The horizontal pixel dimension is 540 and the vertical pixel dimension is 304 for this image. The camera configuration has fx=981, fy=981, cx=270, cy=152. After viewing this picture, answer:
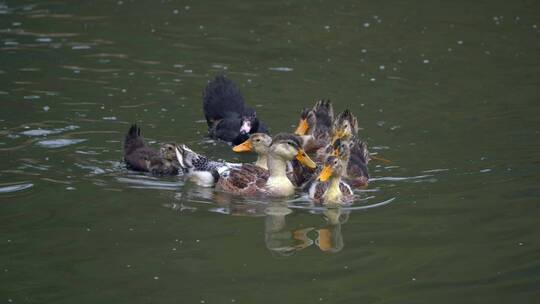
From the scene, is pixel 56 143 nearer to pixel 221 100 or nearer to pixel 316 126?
pixel 221 100

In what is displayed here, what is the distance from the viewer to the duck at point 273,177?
1024 cm

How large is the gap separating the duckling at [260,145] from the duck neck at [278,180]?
0.46m

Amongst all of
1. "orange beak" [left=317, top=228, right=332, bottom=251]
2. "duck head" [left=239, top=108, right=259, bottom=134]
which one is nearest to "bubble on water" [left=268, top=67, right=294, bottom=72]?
"duck head" [left=239, top=108, right=259, bottom=134]

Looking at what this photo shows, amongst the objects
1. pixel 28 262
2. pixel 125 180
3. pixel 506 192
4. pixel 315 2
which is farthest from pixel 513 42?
pixel 28 262

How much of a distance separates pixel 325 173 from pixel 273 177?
74 cm

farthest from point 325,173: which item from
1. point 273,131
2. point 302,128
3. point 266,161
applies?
point 273,131

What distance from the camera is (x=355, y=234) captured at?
28.5 ft

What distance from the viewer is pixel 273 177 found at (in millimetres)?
10328

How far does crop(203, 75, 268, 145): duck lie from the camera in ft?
39.4

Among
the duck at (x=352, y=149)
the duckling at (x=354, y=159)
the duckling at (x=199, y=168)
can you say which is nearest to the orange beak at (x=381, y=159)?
the duck at (x=352, y=149)

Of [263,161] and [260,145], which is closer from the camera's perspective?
[260,145]

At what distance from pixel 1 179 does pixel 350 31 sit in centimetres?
818

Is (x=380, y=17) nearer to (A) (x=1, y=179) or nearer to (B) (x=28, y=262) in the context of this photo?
(A) (x=1, y=179)

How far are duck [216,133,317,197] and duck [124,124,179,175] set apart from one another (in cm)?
65
